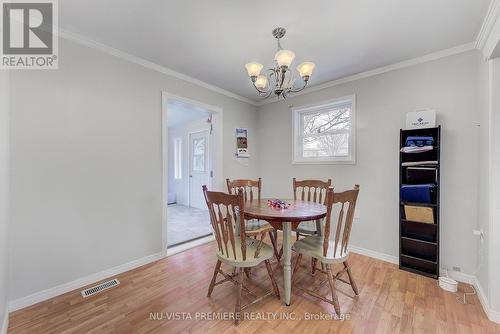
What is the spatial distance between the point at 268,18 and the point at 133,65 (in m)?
1.61

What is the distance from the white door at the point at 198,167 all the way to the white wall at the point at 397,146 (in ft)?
8.51

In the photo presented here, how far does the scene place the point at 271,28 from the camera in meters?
1.90

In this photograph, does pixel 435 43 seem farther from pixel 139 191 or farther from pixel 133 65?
pixel 139 191

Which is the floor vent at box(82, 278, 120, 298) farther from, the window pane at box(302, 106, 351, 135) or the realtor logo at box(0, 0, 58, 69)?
the window pane at box(302, 106, 351, 135)

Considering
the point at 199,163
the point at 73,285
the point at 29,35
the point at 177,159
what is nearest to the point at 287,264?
the point at 73,285

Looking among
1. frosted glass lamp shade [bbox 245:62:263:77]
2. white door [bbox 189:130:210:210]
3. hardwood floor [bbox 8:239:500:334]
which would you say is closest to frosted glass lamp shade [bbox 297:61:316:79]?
frosted glass lamp shade [bbox 245:62:263:77]

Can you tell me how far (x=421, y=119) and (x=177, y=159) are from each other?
19.0ft

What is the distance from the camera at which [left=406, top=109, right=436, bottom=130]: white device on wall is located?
2184mm

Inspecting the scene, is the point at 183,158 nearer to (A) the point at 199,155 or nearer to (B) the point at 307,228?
(A) the point at 199,155

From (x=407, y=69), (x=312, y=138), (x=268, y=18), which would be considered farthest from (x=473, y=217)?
(x=268, y=18)

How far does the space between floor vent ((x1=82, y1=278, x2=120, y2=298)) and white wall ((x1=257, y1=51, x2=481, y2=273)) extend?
2.74 metres

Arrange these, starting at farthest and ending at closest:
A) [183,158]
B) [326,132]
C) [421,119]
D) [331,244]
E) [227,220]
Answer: [183,158] → [326,132] → [421,119] → [331,244] → [227,220]

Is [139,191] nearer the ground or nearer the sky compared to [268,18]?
nearer the ground

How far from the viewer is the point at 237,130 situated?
370 centimetres
